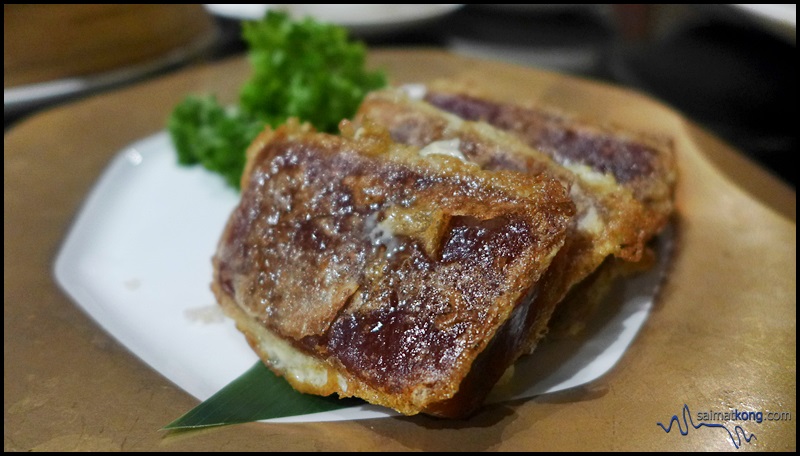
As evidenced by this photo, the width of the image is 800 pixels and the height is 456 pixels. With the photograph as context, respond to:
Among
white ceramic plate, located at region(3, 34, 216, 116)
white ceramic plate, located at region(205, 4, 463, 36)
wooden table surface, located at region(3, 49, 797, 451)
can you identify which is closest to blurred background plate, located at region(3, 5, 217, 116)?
white ceramic plate, located at region(3, 34, 216, 116)

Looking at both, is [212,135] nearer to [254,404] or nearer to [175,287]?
[175,287]

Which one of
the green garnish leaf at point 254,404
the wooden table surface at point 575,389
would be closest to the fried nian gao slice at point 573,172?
the wooden table surface at point 575,389

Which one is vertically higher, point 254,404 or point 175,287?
point 254,404

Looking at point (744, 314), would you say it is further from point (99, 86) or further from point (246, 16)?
point (99, 86)

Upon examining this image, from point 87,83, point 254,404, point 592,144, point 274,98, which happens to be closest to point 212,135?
point 274,98

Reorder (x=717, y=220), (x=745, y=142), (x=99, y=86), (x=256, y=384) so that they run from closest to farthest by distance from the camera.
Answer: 1. (x=256, y=384)
2. (x=717, y=220)
3. (x=745, y=142)
4. (x=99, y=86)

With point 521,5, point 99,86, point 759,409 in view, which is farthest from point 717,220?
point 99,86

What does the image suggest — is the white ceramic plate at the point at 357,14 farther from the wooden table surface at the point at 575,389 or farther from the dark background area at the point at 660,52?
the wooden table surface at the point at 575,389
